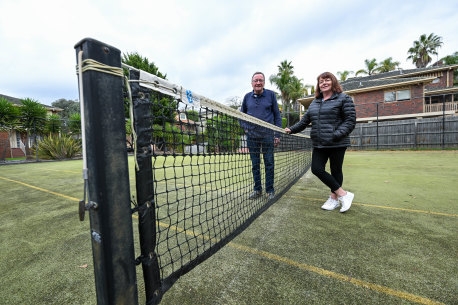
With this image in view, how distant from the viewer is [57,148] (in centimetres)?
1305

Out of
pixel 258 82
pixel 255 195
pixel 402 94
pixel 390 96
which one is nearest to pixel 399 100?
pixel 402 94

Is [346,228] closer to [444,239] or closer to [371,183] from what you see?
[444,239]

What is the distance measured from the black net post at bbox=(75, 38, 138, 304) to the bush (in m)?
16.0

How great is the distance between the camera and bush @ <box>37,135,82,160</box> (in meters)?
13.0

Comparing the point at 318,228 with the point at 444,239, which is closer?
the point at 444,239

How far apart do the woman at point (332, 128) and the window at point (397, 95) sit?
21702 millimetres

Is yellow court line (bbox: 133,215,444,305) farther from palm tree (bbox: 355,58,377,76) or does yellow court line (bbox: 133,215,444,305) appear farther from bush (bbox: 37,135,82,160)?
palm tree (bbox: 355,58,377,76)

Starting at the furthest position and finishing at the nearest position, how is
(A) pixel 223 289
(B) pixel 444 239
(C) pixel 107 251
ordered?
(B) pixel 444 239 → (A) pixel 223 289 → (C) pixel 107 251

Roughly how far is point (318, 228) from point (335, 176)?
2.90 ft

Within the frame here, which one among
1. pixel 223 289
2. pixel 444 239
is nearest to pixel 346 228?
pixel 444 239

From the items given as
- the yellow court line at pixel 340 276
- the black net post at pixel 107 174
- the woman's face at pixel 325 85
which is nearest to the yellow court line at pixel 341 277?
the yellow court line at pixel 340 276

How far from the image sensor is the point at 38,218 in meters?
2.58

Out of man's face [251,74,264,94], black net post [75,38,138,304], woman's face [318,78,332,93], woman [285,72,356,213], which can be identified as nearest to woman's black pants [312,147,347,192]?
woman [285,72,356,213]

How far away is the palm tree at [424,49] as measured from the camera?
33094mm
